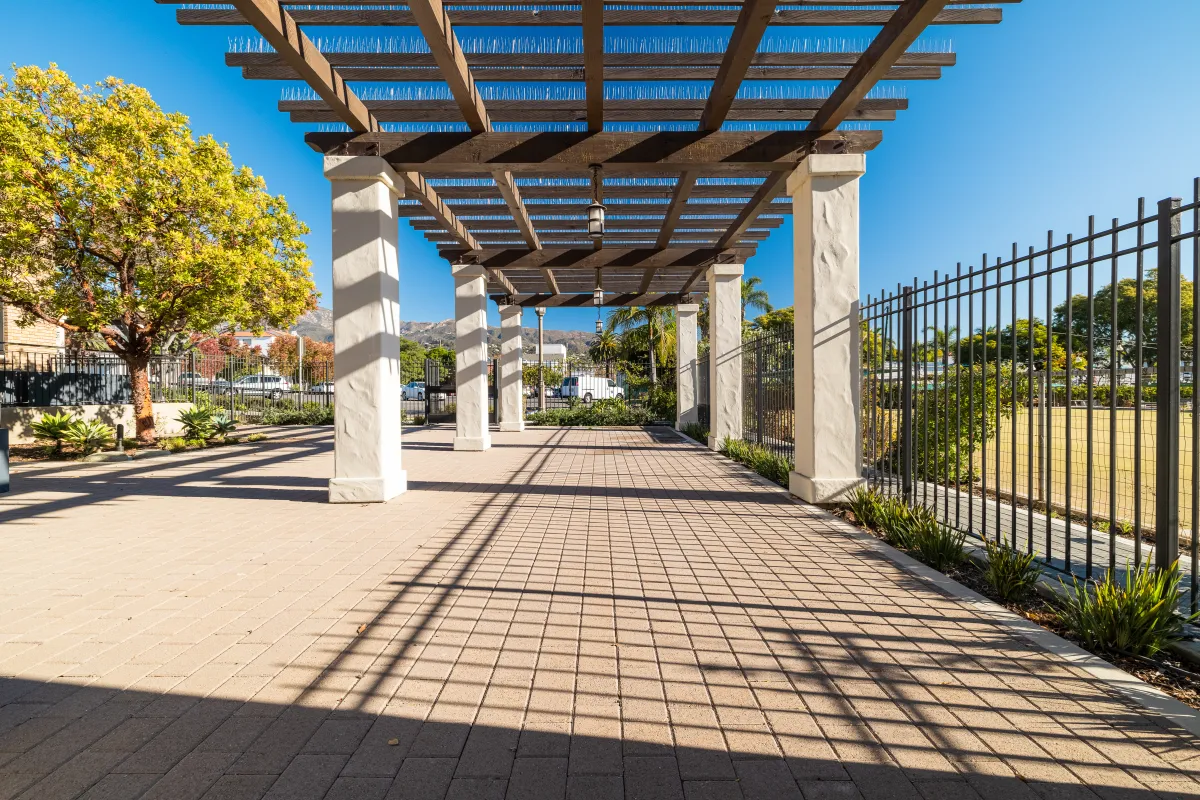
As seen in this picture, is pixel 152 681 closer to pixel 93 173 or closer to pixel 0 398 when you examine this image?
pixel 93 173

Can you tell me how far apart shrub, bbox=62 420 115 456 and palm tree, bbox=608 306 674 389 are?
57.9ft

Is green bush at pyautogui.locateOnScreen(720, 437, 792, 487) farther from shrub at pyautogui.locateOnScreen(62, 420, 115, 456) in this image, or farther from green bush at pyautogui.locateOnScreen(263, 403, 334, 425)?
green bush at pyautogui.locateOnScreen(263, 403, 334, 425)

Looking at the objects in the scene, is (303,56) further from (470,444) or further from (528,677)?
(470,444)

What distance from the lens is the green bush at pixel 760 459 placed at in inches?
322

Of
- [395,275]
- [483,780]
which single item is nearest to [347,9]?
[395,275]

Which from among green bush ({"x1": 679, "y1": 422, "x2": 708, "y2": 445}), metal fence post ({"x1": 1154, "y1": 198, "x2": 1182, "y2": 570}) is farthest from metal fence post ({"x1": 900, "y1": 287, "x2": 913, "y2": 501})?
green bush ({"x1": 679, "y1": 422, "x2": 708, "y2": 445})

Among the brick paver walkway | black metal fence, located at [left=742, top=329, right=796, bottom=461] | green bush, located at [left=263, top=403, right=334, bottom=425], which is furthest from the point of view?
green bush, located at [left=263, top=403, right=334, bottom=425]

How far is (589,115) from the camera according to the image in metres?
6.47

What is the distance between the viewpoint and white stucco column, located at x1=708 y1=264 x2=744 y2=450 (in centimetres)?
1257

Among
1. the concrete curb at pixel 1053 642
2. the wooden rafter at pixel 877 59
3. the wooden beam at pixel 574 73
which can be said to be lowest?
the concrete curb at pixel 1053 642

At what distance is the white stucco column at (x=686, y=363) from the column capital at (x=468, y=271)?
6132mm

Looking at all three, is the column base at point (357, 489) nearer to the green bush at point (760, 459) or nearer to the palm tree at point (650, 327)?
the green bush at point (760, 459)

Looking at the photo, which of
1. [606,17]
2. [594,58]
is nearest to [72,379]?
[594,58]

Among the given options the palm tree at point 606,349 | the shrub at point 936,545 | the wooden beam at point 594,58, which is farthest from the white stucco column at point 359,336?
the palm tree at point 606,349
